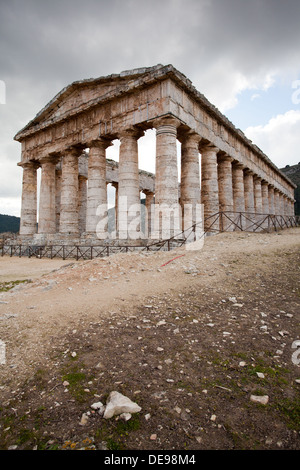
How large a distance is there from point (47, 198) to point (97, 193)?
610cm

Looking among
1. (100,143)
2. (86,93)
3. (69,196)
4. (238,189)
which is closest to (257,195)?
(238,189)

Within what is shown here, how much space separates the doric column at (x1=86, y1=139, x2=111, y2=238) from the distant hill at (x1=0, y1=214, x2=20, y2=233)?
251 ft

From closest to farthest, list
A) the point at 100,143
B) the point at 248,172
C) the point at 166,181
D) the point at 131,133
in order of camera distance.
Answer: the point at 166,181 → the point at 131,133 → the point at 100,143 → the point at 248,172

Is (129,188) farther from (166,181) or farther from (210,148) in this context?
(210,148)

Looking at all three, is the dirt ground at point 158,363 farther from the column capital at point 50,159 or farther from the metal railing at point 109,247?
the column capital at point 50,159

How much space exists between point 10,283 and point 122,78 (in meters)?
13.2

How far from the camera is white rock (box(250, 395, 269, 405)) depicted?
2.32m

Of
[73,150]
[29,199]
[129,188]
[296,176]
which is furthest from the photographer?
[296,176]

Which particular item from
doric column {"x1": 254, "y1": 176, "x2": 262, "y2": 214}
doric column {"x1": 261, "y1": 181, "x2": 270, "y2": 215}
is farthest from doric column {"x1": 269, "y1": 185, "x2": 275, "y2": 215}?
doric column {"x1": 254, "y1": 176, "x2": 262, "y2": 214}

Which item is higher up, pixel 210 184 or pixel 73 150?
pixel 73 150

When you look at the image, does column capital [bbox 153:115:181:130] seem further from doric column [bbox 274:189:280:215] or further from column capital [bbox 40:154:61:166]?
doric column [bbox 274:189:280:215]

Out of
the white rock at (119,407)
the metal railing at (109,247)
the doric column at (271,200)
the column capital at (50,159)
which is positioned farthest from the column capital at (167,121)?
the doric column at (271,200)

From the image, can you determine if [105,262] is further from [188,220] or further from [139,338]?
[188,220]

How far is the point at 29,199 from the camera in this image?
2080 cm
